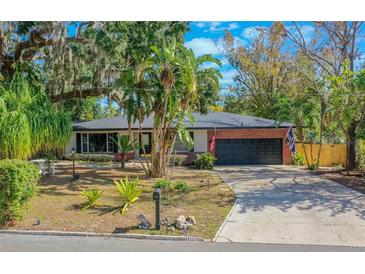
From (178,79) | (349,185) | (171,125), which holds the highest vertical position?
(178,79)

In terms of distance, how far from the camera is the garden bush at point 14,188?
7102 millimetres


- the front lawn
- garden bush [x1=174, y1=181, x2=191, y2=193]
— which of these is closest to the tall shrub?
the front lawn

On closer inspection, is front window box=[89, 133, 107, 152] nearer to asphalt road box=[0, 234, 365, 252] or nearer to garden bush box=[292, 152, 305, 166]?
garden bush box=[292, 152, 305, 166]

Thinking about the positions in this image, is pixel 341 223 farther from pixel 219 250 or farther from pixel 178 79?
pixel 178 79

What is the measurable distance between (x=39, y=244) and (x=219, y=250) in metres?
3.24

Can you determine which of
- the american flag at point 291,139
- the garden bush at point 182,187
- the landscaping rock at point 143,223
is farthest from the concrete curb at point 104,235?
the american flag at point 291,139

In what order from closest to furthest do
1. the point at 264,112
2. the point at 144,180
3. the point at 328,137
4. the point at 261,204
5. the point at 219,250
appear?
the point at 219,250 < the point at 261,204 < the point at 144,180 < the point at 328,137 < the point at 264,112

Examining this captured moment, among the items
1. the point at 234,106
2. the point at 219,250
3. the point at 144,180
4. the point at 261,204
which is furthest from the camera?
the point at 234,106

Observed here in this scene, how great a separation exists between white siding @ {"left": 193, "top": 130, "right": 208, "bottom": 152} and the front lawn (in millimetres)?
7182

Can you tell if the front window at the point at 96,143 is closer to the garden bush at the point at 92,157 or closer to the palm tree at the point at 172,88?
the garden bush at the point at 92,157

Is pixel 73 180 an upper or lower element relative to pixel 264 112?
lower

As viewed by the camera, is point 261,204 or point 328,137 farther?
point 328,137

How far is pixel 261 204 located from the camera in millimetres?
9281

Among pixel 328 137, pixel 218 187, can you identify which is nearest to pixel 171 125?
pixel 218 187
